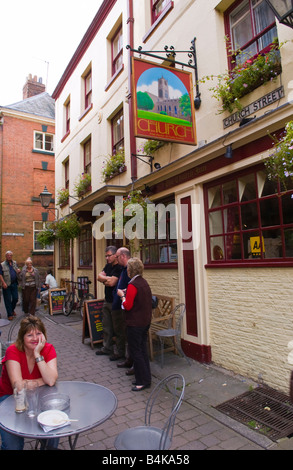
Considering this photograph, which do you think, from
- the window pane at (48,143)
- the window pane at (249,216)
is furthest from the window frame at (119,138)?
the window pane at (48,143)

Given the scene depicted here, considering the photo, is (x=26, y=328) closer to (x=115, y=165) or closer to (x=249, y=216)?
(x=249, y=216)

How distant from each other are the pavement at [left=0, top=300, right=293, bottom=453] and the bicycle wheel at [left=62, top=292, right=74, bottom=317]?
3338 mm

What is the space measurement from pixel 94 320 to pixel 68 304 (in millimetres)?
3985

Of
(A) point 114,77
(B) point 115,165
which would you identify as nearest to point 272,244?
(B) point 115,165

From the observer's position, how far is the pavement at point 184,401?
299 cm

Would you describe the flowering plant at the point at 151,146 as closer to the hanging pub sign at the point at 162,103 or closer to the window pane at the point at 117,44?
the hanging pub sign at the point at 162,103

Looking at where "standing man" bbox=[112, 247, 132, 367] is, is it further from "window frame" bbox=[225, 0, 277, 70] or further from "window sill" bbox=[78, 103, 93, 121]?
"window sill" bbox=[78, 103, 93, 121]

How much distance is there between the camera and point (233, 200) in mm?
4984

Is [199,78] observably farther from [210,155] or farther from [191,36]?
[210,155]

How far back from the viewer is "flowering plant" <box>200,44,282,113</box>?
13.6ft

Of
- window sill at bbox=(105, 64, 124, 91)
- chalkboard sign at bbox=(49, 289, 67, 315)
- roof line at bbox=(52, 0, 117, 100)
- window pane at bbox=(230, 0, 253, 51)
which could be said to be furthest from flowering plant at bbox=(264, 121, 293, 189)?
roof line at bbox=(52, 0, 117, 100)

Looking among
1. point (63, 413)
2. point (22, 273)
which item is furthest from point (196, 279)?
point (22, 273)

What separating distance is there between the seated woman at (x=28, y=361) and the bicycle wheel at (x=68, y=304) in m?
7.49

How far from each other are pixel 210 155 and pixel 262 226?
146 centimetres
